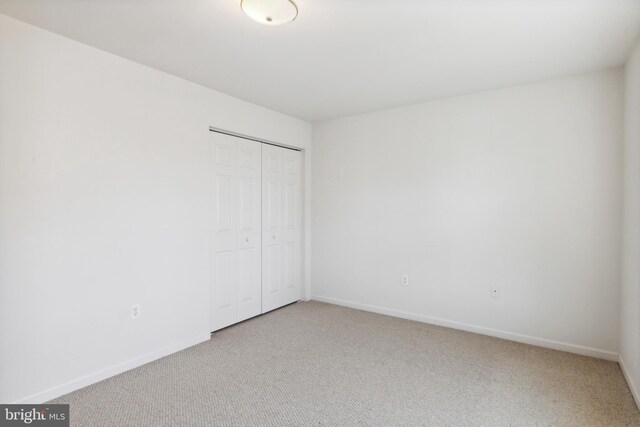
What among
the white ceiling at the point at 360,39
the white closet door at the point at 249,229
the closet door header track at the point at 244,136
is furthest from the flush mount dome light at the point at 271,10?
the white closet door at the point at 249,229

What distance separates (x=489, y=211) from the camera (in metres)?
3.38

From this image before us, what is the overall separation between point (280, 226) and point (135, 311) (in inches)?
77.8

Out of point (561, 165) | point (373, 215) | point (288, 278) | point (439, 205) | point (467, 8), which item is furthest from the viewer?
point (288, 278)

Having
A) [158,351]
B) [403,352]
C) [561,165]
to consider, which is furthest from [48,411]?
[561,165]

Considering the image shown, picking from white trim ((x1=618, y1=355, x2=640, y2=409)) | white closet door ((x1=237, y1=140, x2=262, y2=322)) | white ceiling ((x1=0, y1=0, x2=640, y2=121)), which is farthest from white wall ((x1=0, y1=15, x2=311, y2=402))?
white trim ((x1=618, y1=355, x2=640, y2=409))

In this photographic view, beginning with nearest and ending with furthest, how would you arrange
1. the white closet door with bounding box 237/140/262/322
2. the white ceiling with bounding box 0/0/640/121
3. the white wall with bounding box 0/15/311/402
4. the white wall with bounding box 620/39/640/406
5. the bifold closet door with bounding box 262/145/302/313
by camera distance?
the white ceiling with bounding box 0/0/640/121 < the white wall with bounding box 0/15/311/402 < the white wall with bounding box 620/39/640/406 < the white closet door with bounding box 237/140/262/322 < the bifold closet door with bounding box 262/145/302/313

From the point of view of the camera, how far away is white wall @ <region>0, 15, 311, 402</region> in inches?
84.0

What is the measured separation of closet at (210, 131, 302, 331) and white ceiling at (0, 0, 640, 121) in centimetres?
81

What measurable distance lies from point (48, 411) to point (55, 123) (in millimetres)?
1868

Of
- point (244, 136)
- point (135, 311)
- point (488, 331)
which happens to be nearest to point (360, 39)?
point (244, 136)

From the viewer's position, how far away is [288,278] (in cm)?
446

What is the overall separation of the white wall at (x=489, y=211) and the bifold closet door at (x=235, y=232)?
3.42 feet

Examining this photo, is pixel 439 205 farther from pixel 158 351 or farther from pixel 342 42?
pixel 158 351

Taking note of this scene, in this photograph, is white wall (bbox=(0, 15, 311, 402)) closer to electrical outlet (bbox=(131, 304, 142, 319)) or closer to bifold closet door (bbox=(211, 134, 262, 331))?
electrical outlet (bbox=(131, 304, 142, 319))
